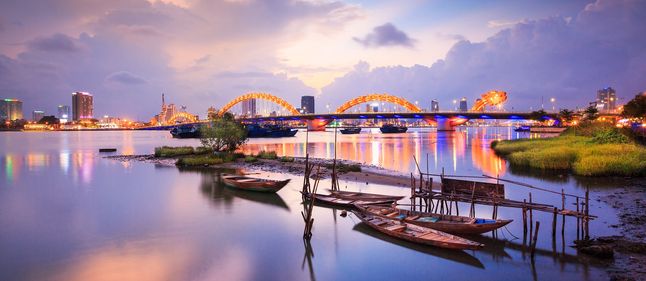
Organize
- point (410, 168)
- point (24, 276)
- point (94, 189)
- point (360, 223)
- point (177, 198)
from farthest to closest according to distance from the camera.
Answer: point (410, 168) < point (94, 189) < point (177, 198) < point (360, 223) < point (24, 276)

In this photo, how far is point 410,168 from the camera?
3788 centimetres

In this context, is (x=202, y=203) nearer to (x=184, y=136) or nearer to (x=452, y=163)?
(x=452, y=163)

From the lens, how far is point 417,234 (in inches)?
536

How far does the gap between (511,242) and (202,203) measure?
1491 centimetres

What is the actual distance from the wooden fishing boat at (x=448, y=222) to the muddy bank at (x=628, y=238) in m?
3.03

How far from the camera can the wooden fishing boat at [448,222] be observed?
1348 centimetres

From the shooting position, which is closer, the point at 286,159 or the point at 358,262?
the point at 358,262

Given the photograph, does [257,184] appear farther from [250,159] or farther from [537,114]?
[537,114]

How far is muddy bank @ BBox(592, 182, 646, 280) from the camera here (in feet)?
37.0

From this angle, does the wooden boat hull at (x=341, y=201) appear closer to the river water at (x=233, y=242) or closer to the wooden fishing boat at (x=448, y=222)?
the river water at (x=233, y=242)

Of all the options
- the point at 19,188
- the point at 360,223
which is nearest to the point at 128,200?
the point at 19,188

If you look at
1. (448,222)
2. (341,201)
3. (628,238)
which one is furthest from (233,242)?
(628,238)

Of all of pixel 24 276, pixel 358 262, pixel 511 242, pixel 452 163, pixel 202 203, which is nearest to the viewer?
pixel 24 276

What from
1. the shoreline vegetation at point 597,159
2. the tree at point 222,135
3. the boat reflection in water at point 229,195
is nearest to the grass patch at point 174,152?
the tree at point 222,135
